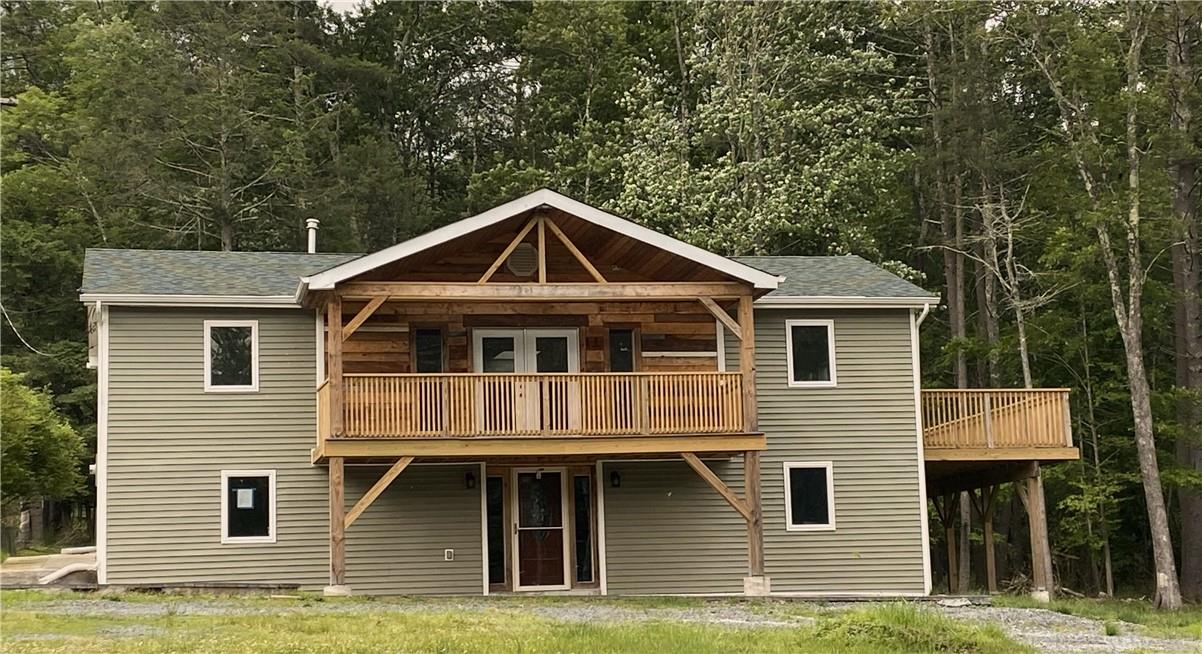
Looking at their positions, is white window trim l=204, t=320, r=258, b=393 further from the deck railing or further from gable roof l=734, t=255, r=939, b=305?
the deck railing

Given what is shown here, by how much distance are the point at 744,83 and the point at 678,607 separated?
19350 millimetres

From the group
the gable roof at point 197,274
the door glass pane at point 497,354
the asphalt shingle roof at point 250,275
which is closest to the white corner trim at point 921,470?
the asphalt shingle roof at point 250,275

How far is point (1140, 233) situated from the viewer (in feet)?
93.6

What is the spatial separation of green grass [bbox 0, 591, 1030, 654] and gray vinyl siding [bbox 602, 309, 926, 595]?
640cm

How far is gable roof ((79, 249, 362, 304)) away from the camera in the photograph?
2216 cm

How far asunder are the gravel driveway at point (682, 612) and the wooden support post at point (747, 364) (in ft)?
9.25

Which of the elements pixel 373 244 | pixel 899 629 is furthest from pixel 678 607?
pixel 373 244

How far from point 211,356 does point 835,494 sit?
33.4 feet

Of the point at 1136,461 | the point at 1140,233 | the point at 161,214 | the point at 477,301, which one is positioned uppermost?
the point at 161,214

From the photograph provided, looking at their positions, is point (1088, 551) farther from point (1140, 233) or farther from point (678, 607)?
point (678, 607)

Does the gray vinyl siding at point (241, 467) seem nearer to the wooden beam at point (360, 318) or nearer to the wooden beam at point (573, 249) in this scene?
the wooden beam at point (360, 318)

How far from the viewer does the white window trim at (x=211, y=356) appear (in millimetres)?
22281

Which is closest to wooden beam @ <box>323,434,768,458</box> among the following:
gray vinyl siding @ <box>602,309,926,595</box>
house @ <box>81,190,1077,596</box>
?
house @ <box>81,190,1077,596</box>

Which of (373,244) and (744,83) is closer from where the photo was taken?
(744,83)
